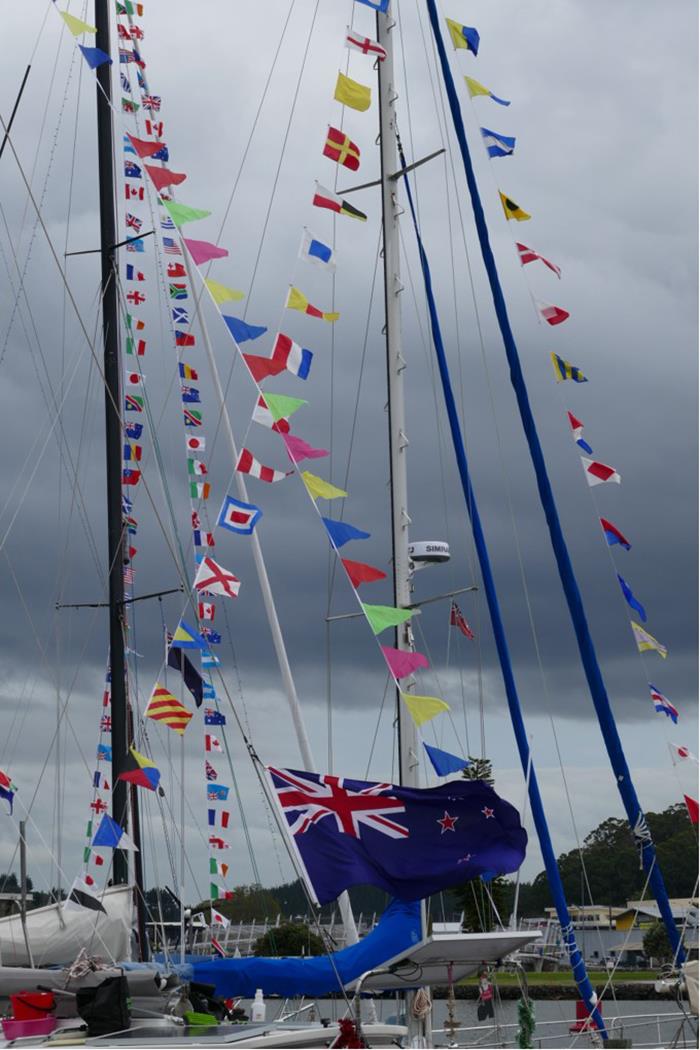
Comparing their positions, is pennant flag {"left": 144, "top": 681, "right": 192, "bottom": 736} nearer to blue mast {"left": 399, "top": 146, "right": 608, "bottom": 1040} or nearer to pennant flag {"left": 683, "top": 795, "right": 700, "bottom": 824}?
blue mast {"left": 399, "top": 146, "right": 608, "bottom": 1040}

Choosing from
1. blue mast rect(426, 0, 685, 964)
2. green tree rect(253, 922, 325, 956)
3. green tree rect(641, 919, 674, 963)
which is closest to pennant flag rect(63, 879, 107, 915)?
blue mast rect(426, 0, 685, 964)

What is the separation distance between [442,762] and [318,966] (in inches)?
118

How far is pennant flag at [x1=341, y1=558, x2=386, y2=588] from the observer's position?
1816cm

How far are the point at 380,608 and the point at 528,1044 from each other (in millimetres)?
5653

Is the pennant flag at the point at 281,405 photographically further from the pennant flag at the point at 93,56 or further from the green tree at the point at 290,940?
the green tree at the point at 290,940

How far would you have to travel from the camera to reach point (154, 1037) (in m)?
15.5

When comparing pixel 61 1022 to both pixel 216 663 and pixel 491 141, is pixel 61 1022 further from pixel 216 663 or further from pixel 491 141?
pixel 491 141

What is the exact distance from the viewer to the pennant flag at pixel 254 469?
64.4ft

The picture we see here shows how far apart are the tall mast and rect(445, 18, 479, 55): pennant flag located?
267 inches

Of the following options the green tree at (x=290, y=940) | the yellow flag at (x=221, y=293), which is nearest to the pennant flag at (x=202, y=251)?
the yellow flag at (x=221, y=293)

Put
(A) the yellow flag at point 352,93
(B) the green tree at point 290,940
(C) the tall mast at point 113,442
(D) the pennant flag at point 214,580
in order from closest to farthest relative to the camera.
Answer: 1. (D) the pennant flag at point 214,580
2. (A) the yellow flag at point 352,93
3. (C) the tall mast at point 113,442
4. (B) the green tree at point 290,940

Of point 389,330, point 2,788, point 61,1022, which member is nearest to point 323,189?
point 389,330

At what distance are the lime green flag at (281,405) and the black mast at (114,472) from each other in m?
7.76

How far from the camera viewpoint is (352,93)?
22.9 meters
